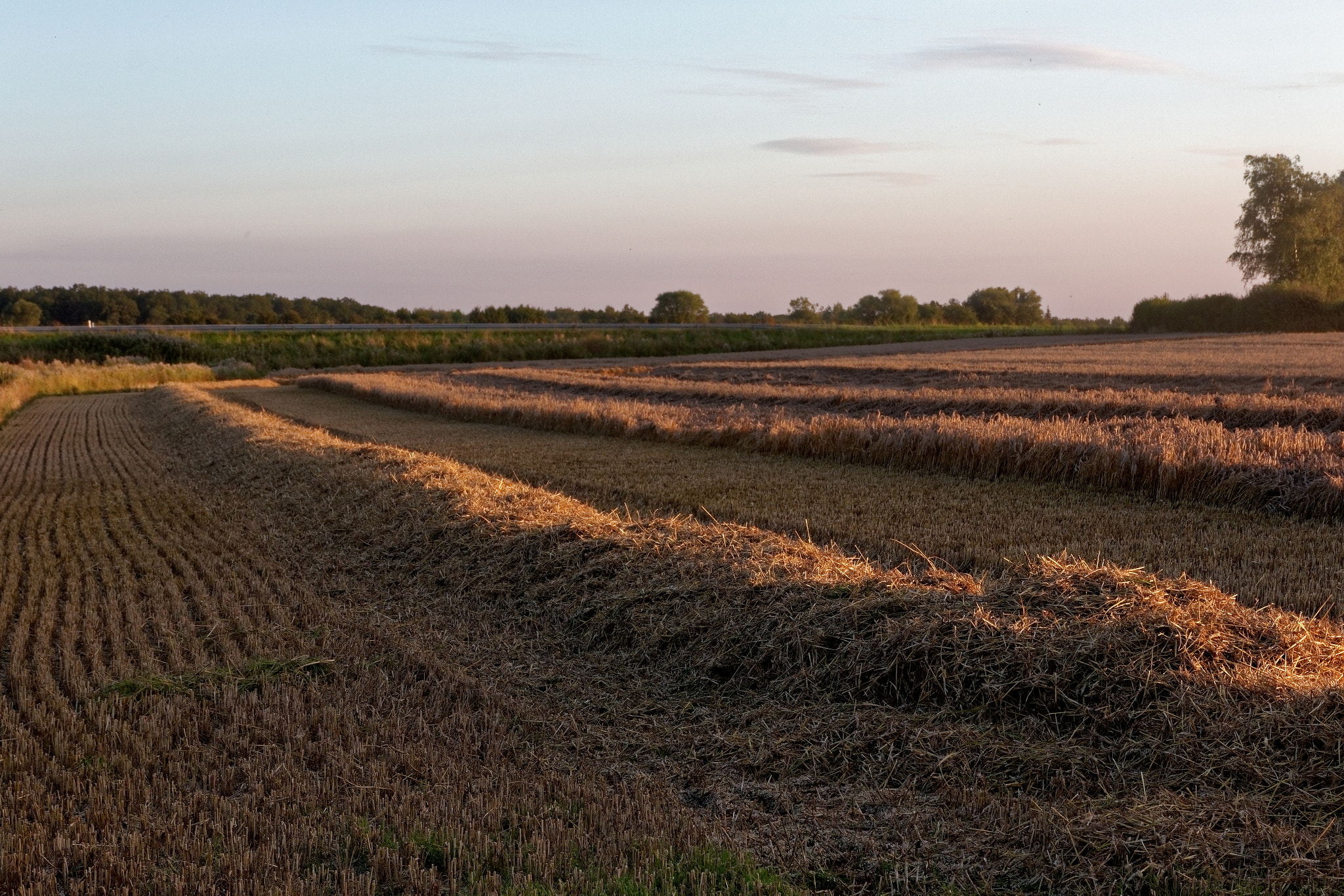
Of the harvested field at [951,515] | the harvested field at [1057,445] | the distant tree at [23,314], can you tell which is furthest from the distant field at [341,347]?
the harvested field at [951,515]

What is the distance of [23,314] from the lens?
96125 millimetres

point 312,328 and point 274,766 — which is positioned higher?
point 312,328

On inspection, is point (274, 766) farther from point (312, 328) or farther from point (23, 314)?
point (23, 314)

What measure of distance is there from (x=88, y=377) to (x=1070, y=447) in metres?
45.3

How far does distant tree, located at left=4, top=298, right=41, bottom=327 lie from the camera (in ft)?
315

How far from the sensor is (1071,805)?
446cm

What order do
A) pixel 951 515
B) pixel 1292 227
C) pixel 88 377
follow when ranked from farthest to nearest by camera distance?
pixel 1292 227 < pixel 88 377 < pixel 951 515

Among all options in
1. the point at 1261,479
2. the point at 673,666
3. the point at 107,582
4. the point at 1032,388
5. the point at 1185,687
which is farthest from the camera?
the point at 1032,388

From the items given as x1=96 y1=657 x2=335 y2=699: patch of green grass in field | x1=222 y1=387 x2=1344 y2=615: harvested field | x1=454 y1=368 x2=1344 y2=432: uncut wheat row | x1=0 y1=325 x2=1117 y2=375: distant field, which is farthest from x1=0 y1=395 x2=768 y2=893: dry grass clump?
x1=0 y1=325 x2=1117 y2=375: distant field

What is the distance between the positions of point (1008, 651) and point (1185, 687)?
90cm

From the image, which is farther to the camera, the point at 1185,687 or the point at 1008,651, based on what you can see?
the point at 1008,651

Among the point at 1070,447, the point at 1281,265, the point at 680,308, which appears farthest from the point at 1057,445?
the point at 680,308

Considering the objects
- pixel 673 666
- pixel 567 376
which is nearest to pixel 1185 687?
pixel 673 666

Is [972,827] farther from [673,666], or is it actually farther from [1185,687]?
[673,666]
